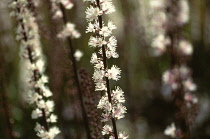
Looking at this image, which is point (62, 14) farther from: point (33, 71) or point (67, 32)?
point (33, 71)

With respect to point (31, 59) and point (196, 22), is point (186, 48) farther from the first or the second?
point (196, 22)

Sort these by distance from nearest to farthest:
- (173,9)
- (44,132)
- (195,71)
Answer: (44,132), (173,9), (195,71)

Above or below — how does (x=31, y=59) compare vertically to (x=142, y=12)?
below

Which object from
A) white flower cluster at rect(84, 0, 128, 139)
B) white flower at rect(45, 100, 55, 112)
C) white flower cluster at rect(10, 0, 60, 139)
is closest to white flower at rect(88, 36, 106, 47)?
white flower cluster at rect(84, 0, 128, 139)

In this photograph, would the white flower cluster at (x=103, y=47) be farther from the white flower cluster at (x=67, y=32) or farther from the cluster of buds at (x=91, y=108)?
the white flower cluster at (x=67, y=32)

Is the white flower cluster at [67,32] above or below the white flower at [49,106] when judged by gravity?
above

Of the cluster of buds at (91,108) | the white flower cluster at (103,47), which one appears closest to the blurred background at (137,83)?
the cluster of buds at (91,108)

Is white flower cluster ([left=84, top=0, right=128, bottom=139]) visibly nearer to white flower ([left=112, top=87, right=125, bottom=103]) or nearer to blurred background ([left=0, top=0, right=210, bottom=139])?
white flower ([left=112, top=87, right=125, bottom=103])

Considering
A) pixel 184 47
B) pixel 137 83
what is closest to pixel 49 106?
pixel 184 47

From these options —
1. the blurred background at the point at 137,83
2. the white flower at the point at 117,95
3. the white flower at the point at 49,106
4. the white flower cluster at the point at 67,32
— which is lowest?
the white flower at the point at 117,95

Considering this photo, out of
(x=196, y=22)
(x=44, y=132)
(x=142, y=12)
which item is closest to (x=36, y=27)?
(x=44, y=132)

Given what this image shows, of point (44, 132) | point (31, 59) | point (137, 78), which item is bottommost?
point (44, 132)
